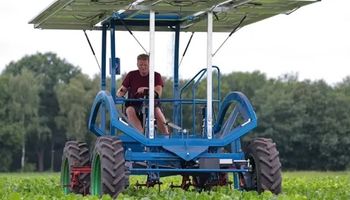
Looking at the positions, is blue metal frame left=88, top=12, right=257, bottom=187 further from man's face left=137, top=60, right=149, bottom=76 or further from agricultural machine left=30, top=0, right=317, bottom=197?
man's face left=137, top=60, right=149, bottom=76

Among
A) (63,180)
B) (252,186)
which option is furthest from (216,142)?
(63,180)

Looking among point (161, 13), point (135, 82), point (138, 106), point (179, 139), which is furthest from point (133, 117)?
point (161, 13)

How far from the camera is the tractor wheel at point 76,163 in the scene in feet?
58.2

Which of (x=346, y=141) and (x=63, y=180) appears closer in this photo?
(x=63, y=180)

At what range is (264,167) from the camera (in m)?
16.3

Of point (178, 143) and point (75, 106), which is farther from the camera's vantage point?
point (75, 106)

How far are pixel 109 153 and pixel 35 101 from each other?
92.5 metres

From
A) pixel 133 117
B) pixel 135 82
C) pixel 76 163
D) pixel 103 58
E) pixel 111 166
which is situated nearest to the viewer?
pixel 111 166

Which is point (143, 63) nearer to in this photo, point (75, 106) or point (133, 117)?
point (133, 117)

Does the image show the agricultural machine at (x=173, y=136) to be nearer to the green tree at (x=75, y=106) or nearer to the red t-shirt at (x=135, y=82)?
the red t-shirt at (x=135, y=82)

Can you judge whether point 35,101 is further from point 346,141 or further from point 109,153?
point 109,153

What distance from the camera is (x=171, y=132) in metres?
18.6

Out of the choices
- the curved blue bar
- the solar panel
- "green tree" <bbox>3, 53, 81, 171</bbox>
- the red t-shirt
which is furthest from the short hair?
"green tree" <bbox>3, 53, 81, 171</bbox>

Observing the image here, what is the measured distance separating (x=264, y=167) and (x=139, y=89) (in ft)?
8.81
